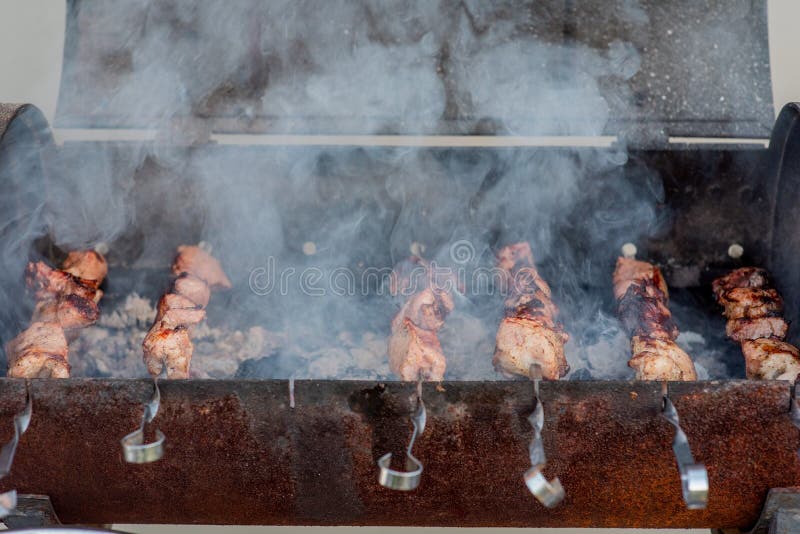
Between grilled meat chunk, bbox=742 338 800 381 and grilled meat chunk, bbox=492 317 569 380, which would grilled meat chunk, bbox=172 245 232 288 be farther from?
grilled meat chunk, bbox=742 338 800 381

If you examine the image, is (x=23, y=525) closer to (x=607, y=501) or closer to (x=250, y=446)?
(x=250, y=446)

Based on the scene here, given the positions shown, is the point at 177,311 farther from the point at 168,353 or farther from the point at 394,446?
the point at 394,446

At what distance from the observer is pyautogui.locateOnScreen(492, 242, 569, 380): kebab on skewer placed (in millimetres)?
2684

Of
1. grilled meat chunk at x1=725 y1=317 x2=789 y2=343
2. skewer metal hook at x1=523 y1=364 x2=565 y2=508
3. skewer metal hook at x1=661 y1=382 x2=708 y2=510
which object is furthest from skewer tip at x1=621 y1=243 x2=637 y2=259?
skewer metal hook at x1=661 y1=382 x2=708 y2=510

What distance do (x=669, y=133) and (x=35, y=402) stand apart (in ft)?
8.40

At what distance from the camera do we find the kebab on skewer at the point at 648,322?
266 centimetres

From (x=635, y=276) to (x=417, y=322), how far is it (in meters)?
0.92

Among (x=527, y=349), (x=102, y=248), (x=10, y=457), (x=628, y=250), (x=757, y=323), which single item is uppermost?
(x=628, y=250)

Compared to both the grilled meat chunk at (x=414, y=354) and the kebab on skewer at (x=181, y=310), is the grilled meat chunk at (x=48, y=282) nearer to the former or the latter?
the kebab on skewer at (x=181, y=310)

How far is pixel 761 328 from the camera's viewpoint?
115 inches

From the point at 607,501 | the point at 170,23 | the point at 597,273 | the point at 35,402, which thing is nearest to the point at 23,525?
the point at 35,402

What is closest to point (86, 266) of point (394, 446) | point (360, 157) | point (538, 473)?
point (360, 157)

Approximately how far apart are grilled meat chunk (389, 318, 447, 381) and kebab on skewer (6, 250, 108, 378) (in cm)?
119

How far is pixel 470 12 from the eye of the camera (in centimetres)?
325
